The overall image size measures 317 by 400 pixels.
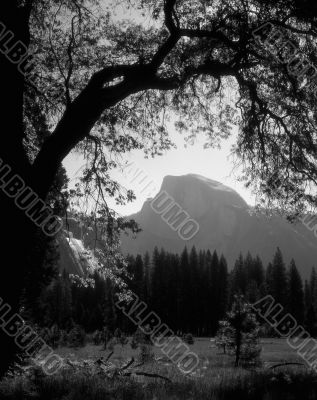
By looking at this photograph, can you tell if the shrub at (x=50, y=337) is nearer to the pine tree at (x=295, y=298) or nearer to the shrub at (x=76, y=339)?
the shrub at (x=76, y=339)

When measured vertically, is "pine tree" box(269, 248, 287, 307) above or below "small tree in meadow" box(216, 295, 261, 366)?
above

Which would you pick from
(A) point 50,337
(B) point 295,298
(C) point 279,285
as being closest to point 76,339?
(A) point 50,337

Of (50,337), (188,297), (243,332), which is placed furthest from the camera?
Answer: (188,297)

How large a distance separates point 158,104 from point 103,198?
12.4 ft

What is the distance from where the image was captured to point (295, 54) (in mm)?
9414

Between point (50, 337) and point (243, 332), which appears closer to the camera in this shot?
point (243, 332)

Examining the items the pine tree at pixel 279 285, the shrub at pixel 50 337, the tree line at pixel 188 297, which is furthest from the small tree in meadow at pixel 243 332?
the pine tree at pixel 279 285

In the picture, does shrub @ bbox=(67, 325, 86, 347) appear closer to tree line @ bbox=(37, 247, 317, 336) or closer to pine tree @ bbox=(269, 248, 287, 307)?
tree line @ bbox=(37, 247, 317, 336)

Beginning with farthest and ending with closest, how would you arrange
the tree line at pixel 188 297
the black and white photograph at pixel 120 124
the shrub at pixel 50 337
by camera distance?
the tree line at pixel 188 297, the shrub at pixel 50 337, the black and white photograph at pixel 120 124

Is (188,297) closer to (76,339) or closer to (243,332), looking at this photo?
(76,339)

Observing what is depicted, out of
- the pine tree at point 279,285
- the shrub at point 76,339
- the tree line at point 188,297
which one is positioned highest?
the pine tree at point 279,285

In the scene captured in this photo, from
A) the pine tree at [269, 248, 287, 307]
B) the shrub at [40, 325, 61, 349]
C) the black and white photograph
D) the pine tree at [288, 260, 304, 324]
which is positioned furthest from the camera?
the pine tree at [269, 248, 287, 307]

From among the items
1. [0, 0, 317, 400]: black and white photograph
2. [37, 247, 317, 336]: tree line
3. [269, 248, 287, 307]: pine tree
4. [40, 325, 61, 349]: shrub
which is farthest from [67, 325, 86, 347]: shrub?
[269, 248, 287, 307]: pine tree

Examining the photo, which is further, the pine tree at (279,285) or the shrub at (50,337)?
the pine tree at (279,285)
